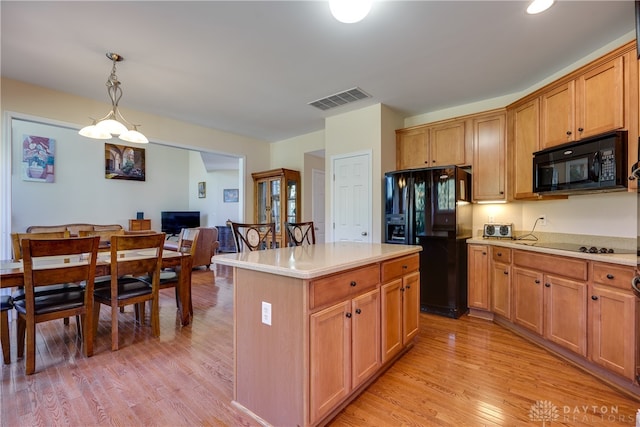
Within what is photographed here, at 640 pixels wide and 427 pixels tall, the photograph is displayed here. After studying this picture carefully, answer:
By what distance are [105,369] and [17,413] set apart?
53 cm

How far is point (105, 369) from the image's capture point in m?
2.19

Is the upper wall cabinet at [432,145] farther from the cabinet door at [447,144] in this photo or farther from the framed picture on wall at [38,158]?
the framed picture on wall at [38,158]

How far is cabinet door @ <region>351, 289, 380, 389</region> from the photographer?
1744mm

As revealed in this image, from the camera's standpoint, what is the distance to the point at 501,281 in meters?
3.04

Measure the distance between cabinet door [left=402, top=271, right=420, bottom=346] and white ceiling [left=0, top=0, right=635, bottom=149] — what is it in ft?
6.79

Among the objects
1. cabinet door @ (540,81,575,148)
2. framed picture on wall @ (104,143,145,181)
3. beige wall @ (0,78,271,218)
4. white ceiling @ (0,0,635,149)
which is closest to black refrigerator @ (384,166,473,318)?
cabinet door @ (540,81,575,148)

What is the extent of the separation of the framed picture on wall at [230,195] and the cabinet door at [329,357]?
7.94m

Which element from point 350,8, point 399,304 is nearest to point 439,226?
point 399,304

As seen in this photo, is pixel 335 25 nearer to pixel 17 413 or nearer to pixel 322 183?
pixel 17 413

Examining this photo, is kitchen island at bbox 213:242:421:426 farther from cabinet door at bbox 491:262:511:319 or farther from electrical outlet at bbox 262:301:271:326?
cabinet door at bbox 491:262:511:319

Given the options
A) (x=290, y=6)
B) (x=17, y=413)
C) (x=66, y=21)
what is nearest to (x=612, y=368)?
(x=290, y=6)

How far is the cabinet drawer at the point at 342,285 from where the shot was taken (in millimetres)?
1484

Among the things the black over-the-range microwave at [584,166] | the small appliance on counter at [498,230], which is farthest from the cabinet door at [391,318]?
the small appliance on counter at [498,230]

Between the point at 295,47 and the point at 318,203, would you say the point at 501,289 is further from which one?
the point at 318,203
